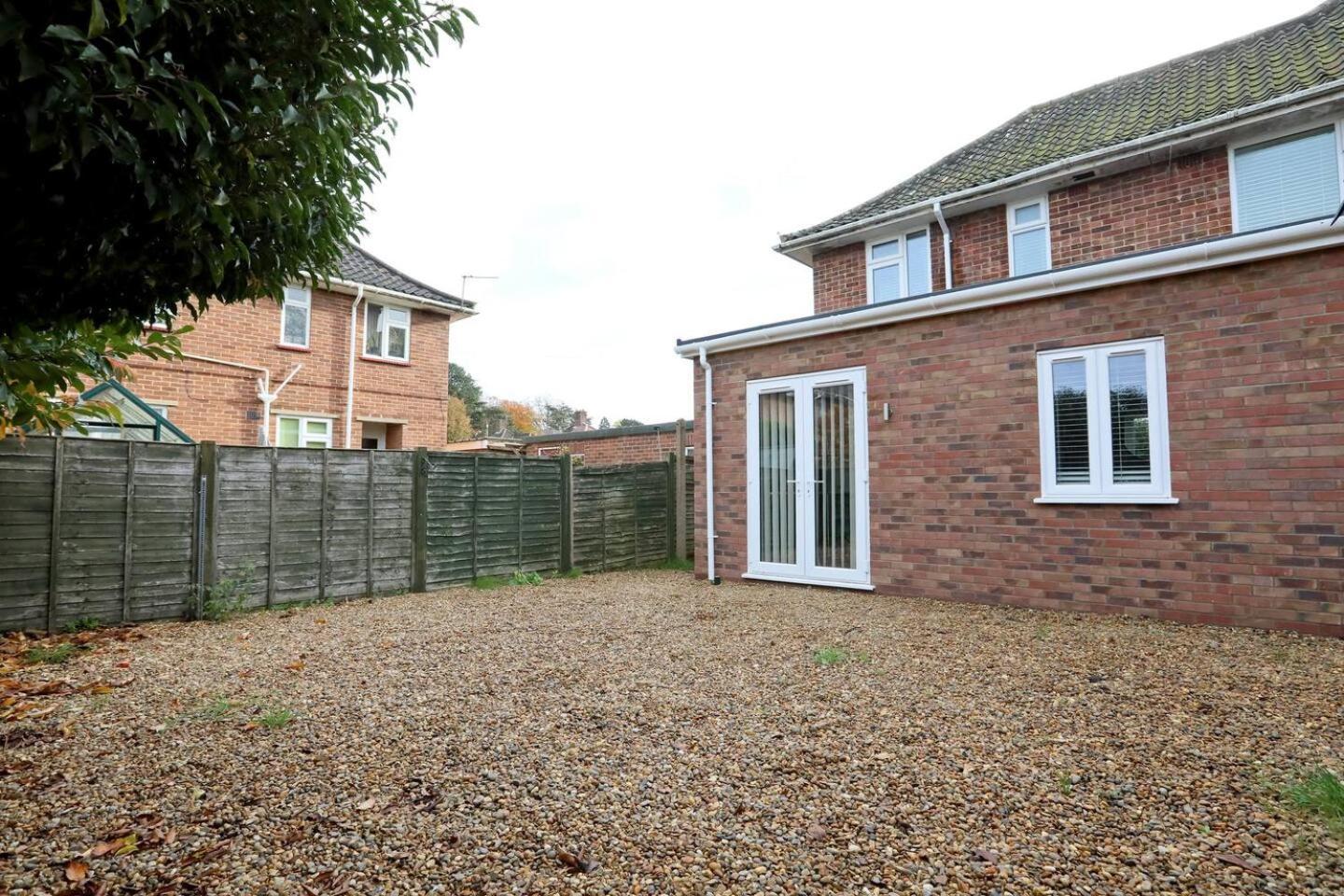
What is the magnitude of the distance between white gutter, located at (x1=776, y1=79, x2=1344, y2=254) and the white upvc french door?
14.2ft

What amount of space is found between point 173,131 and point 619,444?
13986 millimetres

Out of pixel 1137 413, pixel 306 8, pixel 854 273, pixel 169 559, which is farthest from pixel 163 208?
pixel 854 273

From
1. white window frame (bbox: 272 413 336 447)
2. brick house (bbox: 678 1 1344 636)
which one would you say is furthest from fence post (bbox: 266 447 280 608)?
white window frame (bbox: 272 413 336 447)

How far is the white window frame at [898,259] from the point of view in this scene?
1061 centimetres

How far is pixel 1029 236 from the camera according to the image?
9.70 meters

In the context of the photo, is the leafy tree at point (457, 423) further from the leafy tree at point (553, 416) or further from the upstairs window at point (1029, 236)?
the upstairs window at point (1029, 236)

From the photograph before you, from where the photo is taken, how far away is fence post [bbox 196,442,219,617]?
6297 millimetres

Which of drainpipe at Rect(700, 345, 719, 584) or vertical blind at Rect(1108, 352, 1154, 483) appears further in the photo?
drainpipe at Rect(700, 345, 719, 584)

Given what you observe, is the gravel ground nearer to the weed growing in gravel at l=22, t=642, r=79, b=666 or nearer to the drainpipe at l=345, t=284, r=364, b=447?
the weed growing in gravel at l=22, t=642, r=79, b=666

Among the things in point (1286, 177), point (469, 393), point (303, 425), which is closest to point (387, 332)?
point (303, 425)

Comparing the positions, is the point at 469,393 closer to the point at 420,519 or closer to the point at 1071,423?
the point at 420,519

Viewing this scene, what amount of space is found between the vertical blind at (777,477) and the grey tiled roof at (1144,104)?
4.62 meters

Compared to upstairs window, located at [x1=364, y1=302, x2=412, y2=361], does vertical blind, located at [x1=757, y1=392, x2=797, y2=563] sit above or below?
below

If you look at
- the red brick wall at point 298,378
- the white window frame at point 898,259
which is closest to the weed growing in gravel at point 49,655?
the red brick wall at point 298,378
